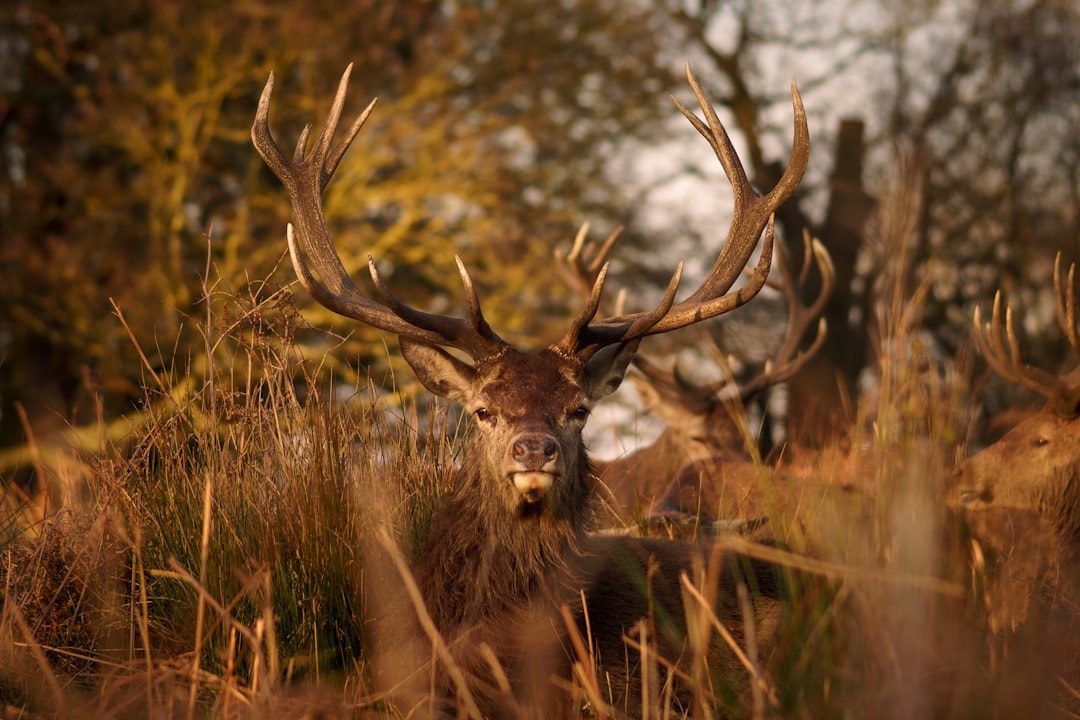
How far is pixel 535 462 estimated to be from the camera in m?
3.80

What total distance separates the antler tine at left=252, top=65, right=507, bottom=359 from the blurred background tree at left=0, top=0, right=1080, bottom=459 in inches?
286

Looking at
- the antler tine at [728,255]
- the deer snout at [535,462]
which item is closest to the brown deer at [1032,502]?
the antler tine at [728,255]

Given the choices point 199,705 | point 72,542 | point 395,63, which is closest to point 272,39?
point 395,63

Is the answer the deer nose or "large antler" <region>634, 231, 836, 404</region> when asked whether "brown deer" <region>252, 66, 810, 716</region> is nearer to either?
the deer nose

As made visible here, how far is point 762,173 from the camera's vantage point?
20.8 meters

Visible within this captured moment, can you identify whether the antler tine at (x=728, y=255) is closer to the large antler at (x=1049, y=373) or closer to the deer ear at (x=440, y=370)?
the deer ear at (x=440, y=370)

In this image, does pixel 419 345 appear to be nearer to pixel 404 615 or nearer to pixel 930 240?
pixel 404 615

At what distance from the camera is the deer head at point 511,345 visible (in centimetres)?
406

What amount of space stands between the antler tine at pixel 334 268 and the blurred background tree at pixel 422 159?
7264mm

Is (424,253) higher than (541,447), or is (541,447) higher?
(424,253)

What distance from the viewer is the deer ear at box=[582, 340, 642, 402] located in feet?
14.8

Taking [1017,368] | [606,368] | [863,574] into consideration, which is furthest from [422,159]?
[863,574]

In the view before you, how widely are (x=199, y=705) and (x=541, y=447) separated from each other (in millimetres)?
1261

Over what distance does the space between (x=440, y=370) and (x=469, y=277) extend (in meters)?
0.47
